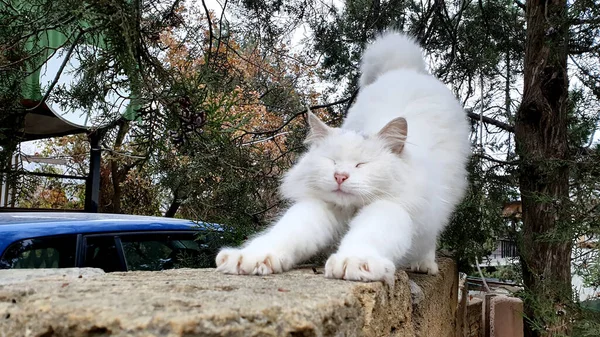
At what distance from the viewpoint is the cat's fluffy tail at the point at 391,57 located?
3.18 meters

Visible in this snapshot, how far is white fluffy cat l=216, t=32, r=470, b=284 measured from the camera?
1475 mm

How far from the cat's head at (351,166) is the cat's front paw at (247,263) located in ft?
1.43

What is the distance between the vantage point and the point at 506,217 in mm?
3408

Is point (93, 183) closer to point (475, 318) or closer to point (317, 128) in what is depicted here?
point (475, 318)

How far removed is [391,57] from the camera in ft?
10.5

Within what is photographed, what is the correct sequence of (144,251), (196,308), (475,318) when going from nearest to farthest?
(196,308) → (144,251) → (475,318)

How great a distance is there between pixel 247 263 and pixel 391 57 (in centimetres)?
215

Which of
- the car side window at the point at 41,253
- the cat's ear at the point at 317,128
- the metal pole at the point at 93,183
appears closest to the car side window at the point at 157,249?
the car side window at the point at 41,253

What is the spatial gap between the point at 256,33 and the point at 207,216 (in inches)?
65.5

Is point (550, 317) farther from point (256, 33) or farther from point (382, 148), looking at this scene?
point (256, 33)

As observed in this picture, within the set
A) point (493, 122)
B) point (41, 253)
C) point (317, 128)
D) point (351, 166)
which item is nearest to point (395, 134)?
point (351, 166)

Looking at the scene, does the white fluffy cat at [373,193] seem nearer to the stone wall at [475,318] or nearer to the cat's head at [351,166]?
the cat's head at [351,166]

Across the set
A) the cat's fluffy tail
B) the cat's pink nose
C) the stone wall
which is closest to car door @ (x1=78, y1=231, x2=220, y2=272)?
the cat's pink nose

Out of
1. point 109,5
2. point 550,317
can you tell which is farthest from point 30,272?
point 550,317
